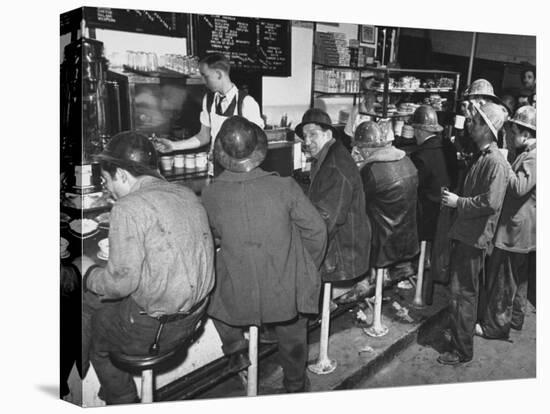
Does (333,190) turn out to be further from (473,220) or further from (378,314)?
(473,220)

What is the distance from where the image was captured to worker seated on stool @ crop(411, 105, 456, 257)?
486 cm

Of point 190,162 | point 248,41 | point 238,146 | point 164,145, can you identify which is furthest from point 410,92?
point 164,145

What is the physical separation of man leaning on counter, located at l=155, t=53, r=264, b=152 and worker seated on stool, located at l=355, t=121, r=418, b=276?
897mm

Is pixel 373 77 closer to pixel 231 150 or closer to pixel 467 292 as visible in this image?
pixel 231 150

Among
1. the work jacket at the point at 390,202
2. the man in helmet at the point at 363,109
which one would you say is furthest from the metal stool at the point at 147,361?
the man in helmet at the point at 363,109

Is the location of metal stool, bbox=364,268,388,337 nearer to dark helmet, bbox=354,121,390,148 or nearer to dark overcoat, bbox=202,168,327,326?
dark overcoat, bbox=202,168,327,326

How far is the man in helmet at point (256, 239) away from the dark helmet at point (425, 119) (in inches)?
41.9

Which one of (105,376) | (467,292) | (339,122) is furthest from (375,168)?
(105,376)

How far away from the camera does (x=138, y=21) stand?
4.02 metres

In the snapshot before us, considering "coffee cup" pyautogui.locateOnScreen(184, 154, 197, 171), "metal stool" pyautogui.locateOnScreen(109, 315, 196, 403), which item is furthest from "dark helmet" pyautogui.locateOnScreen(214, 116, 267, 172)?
"metal stool" pyautogui.locateOnScreen(109, 315, 196, 403)

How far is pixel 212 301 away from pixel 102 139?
115 centimetres

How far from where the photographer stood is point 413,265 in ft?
16.6

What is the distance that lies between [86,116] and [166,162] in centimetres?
53

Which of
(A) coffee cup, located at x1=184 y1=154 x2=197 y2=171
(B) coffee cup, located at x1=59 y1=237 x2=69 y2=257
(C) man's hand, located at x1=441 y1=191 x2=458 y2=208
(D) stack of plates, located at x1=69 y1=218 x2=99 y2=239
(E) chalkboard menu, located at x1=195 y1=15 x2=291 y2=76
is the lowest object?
(B) coffee cup, located at x1=59 y1=237 x2=69 y2=257
